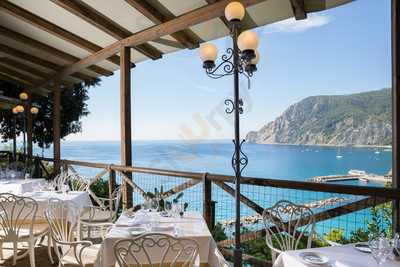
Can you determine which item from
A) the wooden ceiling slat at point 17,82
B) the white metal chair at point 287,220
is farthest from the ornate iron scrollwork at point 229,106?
the wooden ceiling slat at point 17,82

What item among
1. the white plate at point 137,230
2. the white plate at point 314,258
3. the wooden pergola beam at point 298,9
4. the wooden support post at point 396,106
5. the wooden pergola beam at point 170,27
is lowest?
the white plate at point 137,230

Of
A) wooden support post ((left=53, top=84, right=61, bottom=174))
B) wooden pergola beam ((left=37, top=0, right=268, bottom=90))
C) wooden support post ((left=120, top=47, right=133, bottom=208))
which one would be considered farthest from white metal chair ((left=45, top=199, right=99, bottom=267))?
wooden support post ((left=53, top=84, right=61, bottom=174))

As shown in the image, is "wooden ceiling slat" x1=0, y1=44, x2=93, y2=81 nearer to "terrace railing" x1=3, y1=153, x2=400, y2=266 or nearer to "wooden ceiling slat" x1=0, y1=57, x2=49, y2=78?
"wooden ceiling slat" x1=0, y1=57, x2=49, y2=78

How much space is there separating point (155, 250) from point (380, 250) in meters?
1.49

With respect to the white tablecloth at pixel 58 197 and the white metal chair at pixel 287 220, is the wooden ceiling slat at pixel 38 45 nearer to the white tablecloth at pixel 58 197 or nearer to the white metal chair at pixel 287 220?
Answer: the white tablecloth at pixel 58 197

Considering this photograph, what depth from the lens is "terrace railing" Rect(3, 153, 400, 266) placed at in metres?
2.71

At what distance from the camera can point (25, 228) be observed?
3730 millimetres

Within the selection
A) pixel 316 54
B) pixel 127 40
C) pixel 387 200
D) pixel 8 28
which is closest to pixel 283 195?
pixel 387 200

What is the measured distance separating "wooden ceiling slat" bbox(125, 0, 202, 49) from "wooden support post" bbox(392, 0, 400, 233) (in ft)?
8.98

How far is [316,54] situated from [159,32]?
22340mm

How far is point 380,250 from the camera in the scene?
1730 millimetres

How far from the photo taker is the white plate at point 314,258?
1.80 meters

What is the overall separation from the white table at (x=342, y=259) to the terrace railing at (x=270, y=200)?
0.75 meters

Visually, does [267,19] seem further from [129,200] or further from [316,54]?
[316,54]
